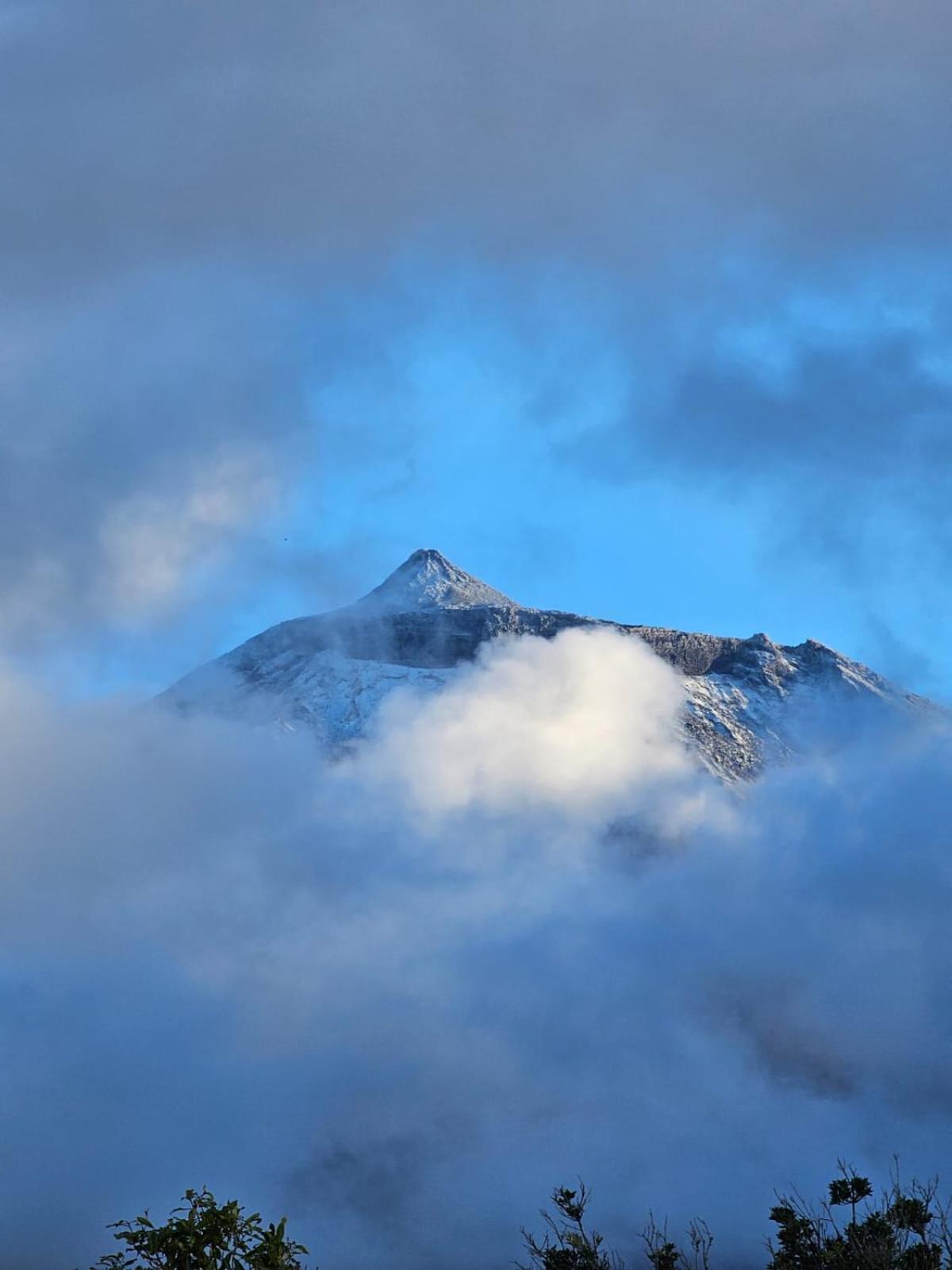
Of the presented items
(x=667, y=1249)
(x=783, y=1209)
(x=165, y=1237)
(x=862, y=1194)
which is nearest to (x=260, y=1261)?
(x=165, y=1237)

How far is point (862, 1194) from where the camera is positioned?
A: 222 feet

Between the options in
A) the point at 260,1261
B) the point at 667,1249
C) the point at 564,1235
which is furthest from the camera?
the point at 564,1235

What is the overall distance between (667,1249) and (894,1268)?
9248 millimetres

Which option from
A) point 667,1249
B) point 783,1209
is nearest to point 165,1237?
point 667,1249

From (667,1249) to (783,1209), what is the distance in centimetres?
531

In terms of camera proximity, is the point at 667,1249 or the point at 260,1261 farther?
the point at 667,1249

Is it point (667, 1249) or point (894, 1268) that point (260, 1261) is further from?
point (894, 1268)

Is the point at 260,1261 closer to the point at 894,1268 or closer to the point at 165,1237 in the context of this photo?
the point at 165,1237

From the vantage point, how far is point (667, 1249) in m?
64.0

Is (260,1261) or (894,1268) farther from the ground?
(260,1261)

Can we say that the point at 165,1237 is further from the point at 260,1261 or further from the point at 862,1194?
the point at 862,1194

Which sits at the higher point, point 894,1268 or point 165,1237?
point 165,1237

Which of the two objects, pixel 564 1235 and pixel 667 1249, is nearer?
pixel 667 1249

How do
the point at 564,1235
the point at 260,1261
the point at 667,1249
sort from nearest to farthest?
the point at 260,1261, the point at 667,1249, the point at 564,1235
